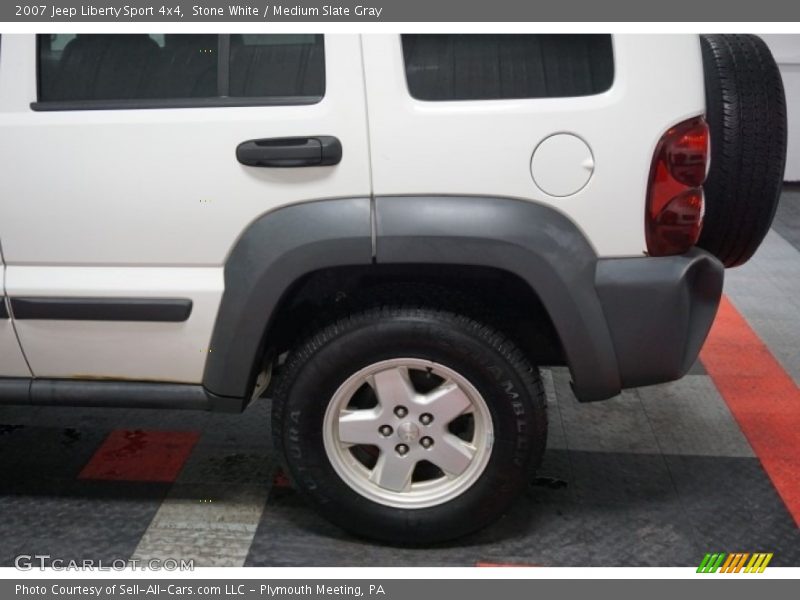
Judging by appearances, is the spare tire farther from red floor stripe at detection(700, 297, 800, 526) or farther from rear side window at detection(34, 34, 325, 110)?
rear side window at detection(34, 34, 325, 110)

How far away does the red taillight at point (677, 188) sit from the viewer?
2.26 metres

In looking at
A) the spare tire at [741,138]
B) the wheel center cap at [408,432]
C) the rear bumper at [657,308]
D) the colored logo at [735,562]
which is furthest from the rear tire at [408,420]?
the spare tire at [741,138]

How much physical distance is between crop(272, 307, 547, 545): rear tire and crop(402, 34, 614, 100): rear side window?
616 mm

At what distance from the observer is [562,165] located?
2275 mm

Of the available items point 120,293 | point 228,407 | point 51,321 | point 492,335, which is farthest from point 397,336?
point 51,321

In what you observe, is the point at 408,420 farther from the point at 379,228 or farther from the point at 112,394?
the point at 112,394

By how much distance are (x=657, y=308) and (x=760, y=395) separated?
155cm

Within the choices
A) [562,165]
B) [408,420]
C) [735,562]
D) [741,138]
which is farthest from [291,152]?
[735,562]

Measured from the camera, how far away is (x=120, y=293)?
2.49 m

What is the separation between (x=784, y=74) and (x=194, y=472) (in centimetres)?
571

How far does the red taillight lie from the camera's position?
2.26m

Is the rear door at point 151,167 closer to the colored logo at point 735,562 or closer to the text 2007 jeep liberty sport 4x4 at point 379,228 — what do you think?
the text 2007 jeep liberty sport 4x4 at point 379,228

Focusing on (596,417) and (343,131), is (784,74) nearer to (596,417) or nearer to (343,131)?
(596,417)

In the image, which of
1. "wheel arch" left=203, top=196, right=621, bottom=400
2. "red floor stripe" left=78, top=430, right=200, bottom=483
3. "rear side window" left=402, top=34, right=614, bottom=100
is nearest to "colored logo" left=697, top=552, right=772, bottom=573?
"wheel arch" left=203, top=196, right=621, bottom=400
